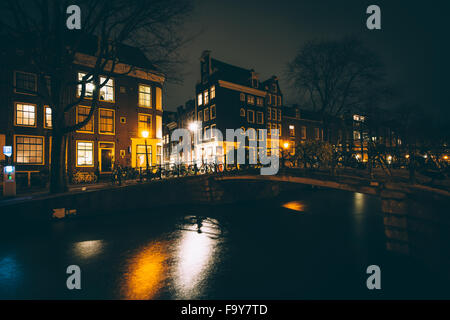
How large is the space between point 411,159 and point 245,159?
25.1 metres

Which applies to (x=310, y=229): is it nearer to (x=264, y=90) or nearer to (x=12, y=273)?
(x=12, y=273)

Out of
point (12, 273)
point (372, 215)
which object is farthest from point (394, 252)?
point (12, 273)

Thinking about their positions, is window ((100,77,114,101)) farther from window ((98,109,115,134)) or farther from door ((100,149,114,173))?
door ((100,149,114,173))

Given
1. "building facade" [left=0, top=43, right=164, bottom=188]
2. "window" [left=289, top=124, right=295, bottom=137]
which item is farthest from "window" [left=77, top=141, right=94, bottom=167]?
"window" [left=289, top=124, right=295, bottom=137]

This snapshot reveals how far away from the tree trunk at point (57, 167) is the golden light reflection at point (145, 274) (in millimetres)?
7067

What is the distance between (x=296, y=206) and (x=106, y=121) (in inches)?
747

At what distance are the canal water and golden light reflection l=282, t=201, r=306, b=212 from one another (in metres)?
3.58

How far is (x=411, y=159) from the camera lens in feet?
21.5

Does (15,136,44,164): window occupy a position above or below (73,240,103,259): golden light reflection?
above

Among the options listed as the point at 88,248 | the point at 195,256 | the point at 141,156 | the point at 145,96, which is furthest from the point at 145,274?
the point at 145,96

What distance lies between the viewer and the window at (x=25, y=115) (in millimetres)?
16750

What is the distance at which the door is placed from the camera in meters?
19.6

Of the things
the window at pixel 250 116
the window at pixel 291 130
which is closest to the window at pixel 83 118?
the window at pixel 250 116

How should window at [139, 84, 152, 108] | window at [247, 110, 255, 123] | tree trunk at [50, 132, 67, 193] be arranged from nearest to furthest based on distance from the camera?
tree trunk at [50, 132, 67, 193] < window at [139, 84, 152, 108] < window at [247, 110, 255, 123]
